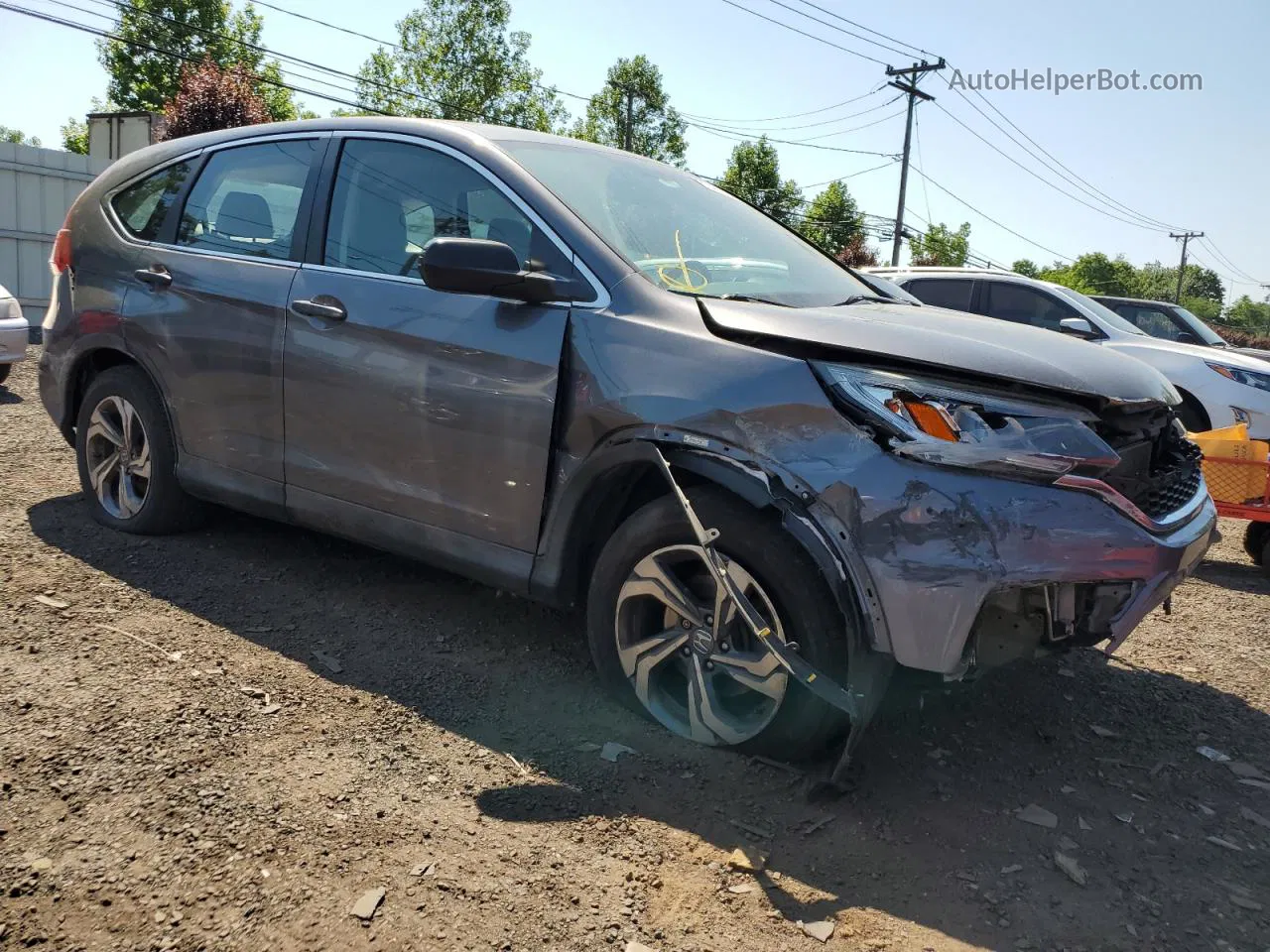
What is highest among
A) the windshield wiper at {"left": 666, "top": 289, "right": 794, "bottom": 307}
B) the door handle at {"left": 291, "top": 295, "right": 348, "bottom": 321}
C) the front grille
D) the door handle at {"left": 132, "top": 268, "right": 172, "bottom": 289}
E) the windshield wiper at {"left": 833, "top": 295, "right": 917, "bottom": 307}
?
the windshield wiper at {"left": 833, "top": 295, "right": 917, "bottom": 307}

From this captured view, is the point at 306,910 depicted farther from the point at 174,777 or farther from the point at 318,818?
the point at 174,777

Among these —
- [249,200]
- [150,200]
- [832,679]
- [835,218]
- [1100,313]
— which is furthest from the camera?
[835,218]

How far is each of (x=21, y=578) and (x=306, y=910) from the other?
267 cm

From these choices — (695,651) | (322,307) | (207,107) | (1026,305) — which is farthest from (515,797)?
(207,107)

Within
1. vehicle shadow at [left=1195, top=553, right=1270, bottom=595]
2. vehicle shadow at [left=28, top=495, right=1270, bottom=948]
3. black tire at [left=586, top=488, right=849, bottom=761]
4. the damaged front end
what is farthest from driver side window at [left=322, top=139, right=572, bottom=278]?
vehicle shadow at [left=1195, top=553, right=1270, bottom=595]

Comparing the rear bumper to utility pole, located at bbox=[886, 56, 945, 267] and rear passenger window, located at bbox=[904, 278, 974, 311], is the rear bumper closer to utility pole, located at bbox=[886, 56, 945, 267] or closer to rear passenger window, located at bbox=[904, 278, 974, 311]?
rear passenger window, located at bbox=[904, 278, 974, 311]

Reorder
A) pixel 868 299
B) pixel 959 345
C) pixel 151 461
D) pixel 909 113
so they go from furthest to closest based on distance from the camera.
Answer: pixel 909 113 < pixel 151 461 < pixel 868 299 < pixel 959 345

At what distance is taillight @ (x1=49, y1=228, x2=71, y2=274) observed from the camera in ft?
16.1

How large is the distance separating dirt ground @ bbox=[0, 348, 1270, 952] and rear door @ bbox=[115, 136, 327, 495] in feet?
2.04

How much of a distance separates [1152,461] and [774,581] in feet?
4.49

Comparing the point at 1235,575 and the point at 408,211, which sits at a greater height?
the point at 408,211

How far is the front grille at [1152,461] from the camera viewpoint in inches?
115

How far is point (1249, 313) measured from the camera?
12750 centimetres

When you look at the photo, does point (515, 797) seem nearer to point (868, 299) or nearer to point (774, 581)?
point (774, 581)
